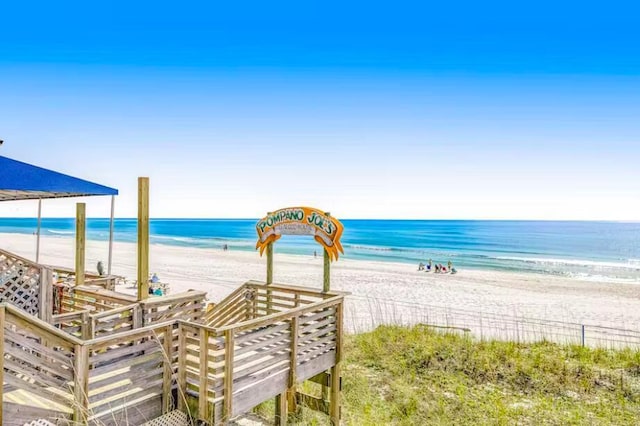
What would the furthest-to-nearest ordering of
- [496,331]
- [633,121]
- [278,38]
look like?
[633,121]
[278,38]
[496,331]

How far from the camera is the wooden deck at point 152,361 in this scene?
11.5 feet

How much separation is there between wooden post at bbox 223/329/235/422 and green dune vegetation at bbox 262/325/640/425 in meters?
2.44

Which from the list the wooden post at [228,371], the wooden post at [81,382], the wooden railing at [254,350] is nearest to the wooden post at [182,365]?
the wooden railing at [254,350]

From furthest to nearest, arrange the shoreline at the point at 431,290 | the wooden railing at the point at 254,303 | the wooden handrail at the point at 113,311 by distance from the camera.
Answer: the shoreline at the point at 431,290 → the wooden railing at the point at 254,303 → the wooden handrail at the point at 113,311

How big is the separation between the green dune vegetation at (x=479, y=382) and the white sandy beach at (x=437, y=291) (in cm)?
216

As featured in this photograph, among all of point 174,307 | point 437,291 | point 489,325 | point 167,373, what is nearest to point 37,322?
point 167,373

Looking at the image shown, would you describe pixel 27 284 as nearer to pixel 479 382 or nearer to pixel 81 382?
pixel 81 382

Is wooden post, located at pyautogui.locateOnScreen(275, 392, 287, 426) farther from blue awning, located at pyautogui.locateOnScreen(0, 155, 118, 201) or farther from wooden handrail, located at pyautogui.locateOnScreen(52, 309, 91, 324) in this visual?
blue awning, located at pyautogui.locateOnScreen(0, 155, 118, 201)

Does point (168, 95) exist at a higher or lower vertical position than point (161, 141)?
higher

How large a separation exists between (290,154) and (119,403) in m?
46.8

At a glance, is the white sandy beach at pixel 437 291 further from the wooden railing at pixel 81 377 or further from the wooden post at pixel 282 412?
the wooden railing at pixel 81 377

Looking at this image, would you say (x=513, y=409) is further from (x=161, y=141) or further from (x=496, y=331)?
(x=161, y=141)

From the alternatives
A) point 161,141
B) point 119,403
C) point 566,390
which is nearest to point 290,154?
point 161,141

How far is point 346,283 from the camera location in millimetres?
24641
